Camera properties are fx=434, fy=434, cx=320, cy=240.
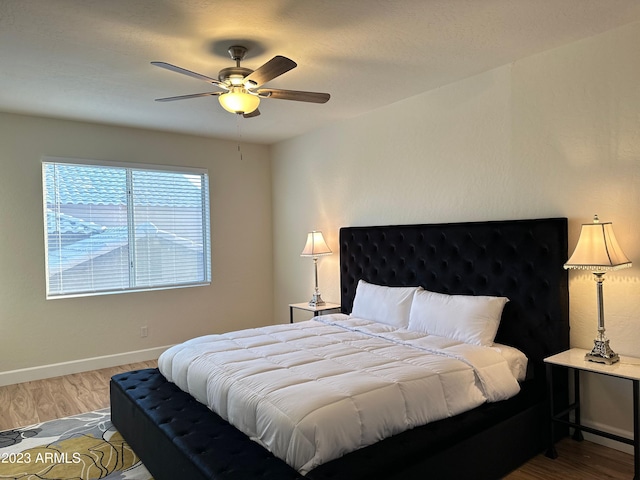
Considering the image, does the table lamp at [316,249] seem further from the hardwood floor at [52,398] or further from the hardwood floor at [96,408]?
the hardwood floor at [52,398]

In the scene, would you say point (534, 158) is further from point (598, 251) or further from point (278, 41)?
point (278, 41)

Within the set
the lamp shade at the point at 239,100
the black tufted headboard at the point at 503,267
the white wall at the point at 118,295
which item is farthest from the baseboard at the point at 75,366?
the lamp shade at the point at 239,100

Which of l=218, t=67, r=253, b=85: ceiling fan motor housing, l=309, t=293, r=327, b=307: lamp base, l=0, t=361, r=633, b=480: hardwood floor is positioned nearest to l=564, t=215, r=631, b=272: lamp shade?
l=0, t=361, r=633, b=480: hardwood floor

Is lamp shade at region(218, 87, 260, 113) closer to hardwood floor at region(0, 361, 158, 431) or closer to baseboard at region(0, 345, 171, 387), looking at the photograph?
hardwood floor at region(0, 361, 158, 431)

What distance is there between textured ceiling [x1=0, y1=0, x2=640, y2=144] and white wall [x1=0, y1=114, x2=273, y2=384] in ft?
2.07

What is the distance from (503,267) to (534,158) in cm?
81

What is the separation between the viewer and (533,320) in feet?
9.87

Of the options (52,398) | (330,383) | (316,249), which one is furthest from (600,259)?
(52,398)

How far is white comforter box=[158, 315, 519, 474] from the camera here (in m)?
1.95

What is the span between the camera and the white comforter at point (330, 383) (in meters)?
1.95

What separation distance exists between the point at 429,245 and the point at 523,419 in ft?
5.11

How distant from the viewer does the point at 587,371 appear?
2678mm

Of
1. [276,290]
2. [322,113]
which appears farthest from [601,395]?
[276,290]

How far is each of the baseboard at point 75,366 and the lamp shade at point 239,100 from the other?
3.37m
